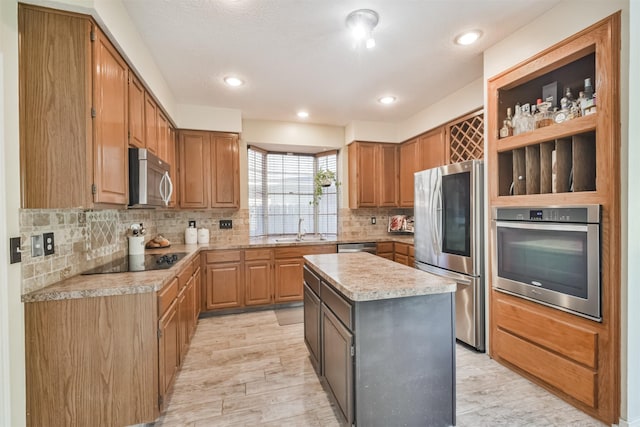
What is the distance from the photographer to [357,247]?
4035 mm

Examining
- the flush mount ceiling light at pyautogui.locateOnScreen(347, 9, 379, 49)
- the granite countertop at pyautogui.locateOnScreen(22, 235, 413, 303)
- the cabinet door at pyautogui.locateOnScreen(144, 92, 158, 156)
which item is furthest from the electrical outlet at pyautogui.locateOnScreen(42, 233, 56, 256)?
the flush mount ceiling light at pyautogui.locateOnScreen(347, 9, 379, 49)

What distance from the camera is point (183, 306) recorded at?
2.43m

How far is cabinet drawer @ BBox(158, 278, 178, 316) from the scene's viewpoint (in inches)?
68.3

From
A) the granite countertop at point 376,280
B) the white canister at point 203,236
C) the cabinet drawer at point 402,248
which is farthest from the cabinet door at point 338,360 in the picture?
the white canister at point 203,236

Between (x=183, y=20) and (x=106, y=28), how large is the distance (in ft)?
1.73

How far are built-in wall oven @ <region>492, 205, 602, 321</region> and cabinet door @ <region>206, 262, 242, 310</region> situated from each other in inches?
111

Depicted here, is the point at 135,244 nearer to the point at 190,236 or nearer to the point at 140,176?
the point at 140,176

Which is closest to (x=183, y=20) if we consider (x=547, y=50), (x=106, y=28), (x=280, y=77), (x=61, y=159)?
(x=106, y=28)

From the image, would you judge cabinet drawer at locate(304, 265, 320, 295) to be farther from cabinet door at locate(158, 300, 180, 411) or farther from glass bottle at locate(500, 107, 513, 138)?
glass bottle at locate(500, 107, 513, 138)

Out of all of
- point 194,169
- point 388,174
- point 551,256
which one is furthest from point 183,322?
point 388,174

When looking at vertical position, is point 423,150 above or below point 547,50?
below

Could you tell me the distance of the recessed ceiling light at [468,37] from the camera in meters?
2.20

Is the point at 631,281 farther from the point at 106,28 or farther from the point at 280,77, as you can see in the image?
the point at 106,28

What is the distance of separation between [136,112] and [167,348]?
1760mm
